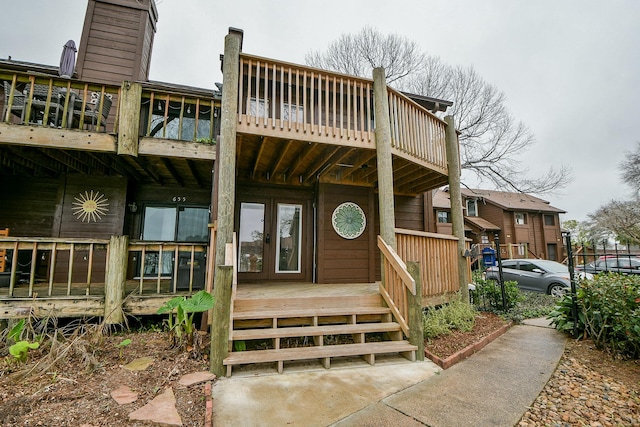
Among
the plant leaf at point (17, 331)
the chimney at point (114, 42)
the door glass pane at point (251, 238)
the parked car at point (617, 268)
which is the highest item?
the chimney at point (114, 42)

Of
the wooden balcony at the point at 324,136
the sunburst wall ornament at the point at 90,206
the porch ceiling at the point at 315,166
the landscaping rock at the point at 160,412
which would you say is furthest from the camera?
the sunburst wall ornament at the point at 90,206

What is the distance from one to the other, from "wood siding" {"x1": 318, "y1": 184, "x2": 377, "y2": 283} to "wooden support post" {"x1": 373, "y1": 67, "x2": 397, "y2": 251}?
2.17 meters

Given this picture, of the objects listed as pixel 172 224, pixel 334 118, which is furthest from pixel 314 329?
pixel 172 224

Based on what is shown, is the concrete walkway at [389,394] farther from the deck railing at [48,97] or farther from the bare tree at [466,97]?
the bare tree at [466,97]

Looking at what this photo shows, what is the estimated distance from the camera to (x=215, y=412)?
208 centimetres

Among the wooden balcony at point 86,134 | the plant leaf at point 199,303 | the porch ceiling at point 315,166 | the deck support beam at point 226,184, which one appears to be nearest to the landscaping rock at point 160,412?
Result: the deck support beam at point 226,184

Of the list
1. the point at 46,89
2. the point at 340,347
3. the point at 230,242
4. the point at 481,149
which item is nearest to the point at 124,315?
the point at 230,242

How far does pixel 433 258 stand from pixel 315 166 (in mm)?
2798

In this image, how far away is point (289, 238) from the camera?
253 inches

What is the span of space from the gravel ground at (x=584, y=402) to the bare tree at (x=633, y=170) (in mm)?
26600

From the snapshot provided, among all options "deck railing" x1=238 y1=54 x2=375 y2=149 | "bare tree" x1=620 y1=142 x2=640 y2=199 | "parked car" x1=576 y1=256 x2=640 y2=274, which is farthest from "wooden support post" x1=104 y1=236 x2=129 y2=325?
"bare tree" x1=620 y1=142 x2=640 y2=199

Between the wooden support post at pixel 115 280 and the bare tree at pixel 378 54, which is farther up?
the bare tree at pixel 378 54

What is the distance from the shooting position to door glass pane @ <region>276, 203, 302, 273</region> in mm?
6324

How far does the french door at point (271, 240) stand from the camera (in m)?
6.16
